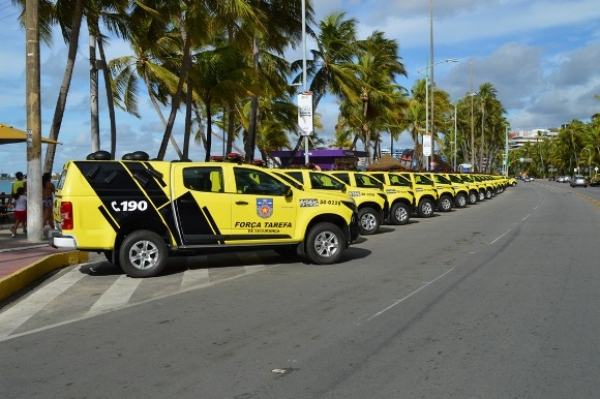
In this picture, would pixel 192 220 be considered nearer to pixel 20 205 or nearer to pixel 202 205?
pixel 202 205

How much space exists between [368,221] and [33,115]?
29.2 feet

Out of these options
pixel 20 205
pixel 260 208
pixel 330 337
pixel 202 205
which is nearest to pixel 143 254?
pixel 202 205

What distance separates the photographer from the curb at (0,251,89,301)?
28.3ft

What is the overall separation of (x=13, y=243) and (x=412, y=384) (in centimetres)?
1163

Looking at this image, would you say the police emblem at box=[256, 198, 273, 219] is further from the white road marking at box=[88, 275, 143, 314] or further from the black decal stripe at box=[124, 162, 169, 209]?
the white road marking at box=[88, 275, 143, 314]

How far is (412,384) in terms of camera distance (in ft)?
15.8

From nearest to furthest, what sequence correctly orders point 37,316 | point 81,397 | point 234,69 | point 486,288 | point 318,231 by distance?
1. point 81,397
2. point 37,316
3. point 486,288
4. point 318,231
5. point 234,69

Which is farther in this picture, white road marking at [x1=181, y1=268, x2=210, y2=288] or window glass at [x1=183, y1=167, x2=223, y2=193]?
window glass at [x1=183, y1=167, x2=223, y2=193]

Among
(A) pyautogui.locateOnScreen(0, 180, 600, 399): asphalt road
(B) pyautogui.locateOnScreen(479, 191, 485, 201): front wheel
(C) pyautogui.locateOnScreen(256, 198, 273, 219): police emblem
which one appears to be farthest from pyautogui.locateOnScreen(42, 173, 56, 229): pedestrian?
(B) pyautogui.locateOnScreen(479, 191, 485, 201): front wheel

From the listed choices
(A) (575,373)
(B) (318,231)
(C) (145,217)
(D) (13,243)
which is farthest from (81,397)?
(D) (13,243)

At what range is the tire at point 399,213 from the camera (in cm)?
1992

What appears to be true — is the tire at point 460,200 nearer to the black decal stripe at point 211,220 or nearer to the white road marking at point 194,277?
the white road marking at point 194,277

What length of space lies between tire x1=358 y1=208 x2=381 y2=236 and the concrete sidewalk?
763 centimetres

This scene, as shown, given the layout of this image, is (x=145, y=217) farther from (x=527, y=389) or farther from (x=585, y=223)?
(x=585, y=223)
